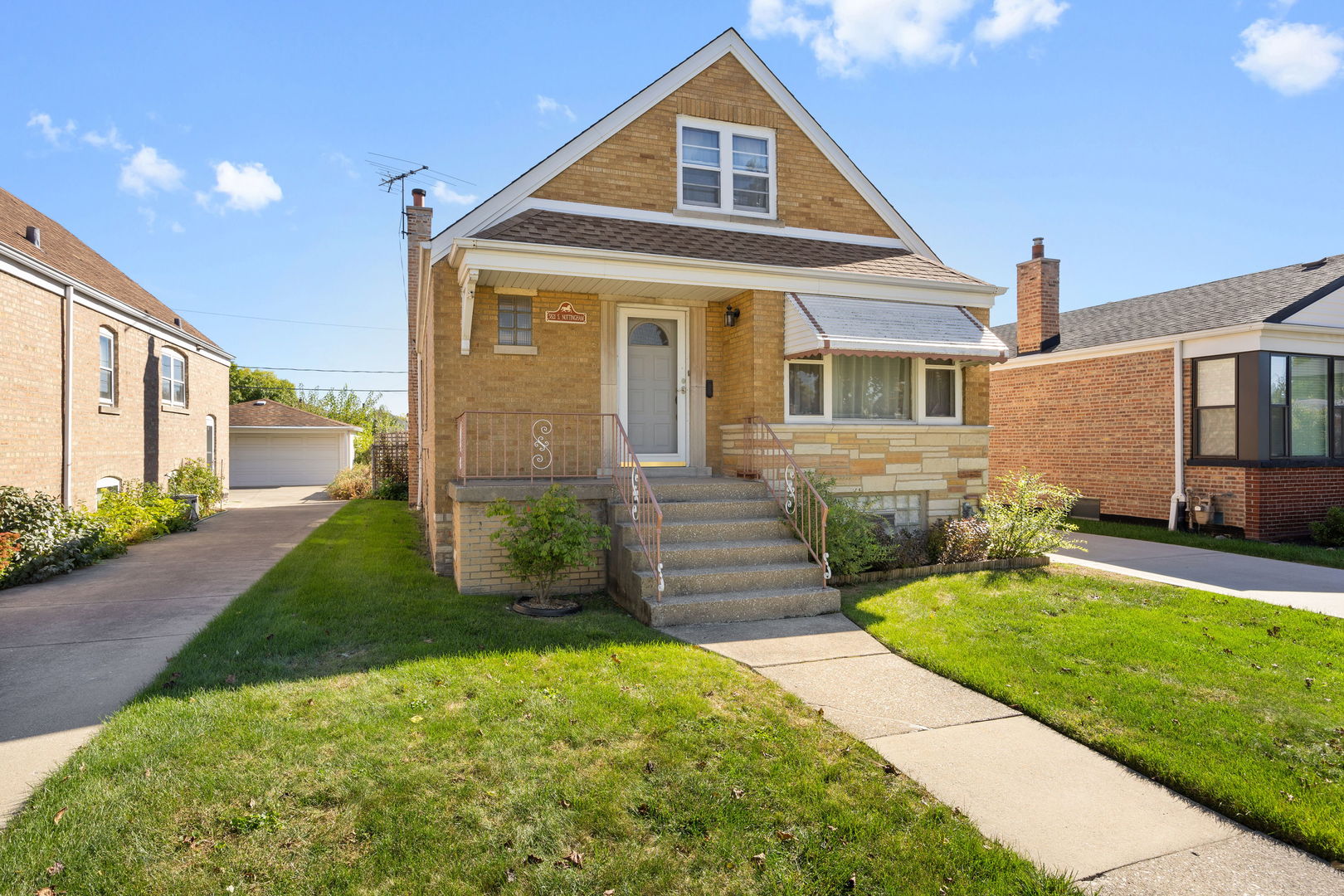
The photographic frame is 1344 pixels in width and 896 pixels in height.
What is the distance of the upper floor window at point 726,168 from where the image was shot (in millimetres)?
10125

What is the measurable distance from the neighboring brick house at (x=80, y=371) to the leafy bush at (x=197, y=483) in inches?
12.0

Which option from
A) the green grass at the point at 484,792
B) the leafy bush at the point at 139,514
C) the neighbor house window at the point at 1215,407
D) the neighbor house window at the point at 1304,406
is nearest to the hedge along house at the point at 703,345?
the green grass at the point at 484,792

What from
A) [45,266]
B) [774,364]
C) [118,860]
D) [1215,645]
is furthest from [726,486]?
[45,266]

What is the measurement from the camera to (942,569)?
855cm

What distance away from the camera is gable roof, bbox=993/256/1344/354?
12.2m

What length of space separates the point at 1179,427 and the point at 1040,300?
183 inches

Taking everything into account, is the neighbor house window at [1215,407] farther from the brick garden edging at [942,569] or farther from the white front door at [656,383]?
the white front door at [656,383]

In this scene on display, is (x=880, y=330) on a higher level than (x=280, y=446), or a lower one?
higher

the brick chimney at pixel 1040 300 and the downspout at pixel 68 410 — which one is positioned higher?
the brick chimney at pixel 1040 300

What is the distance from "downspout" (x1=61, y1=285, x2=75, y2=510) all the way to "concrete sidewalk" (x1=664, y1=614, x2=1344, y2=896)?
1267 centimetres

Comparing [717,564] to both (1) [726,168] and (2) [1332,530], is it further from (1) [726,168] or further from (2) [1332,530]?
(2) [1332,530]

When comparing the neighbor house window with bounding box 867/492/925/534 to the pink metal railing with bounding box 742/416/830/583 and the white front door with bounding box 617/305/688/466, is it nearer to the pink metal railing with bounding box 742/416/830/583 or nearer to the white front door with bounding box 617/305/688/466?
the pink metal railing with bounding box 742/416/830/583

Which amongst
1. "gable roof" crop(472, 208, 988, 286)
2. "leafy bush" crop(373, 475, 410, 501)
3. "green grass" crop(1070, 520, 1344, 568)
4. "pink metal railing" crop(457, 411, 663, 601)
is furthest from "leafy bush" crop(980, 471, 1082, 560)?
"leafy bush" crop(373, 475, 410, 501)

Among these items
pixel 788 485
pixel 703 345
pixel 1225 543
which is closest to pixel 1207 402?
pixel 1225 543
